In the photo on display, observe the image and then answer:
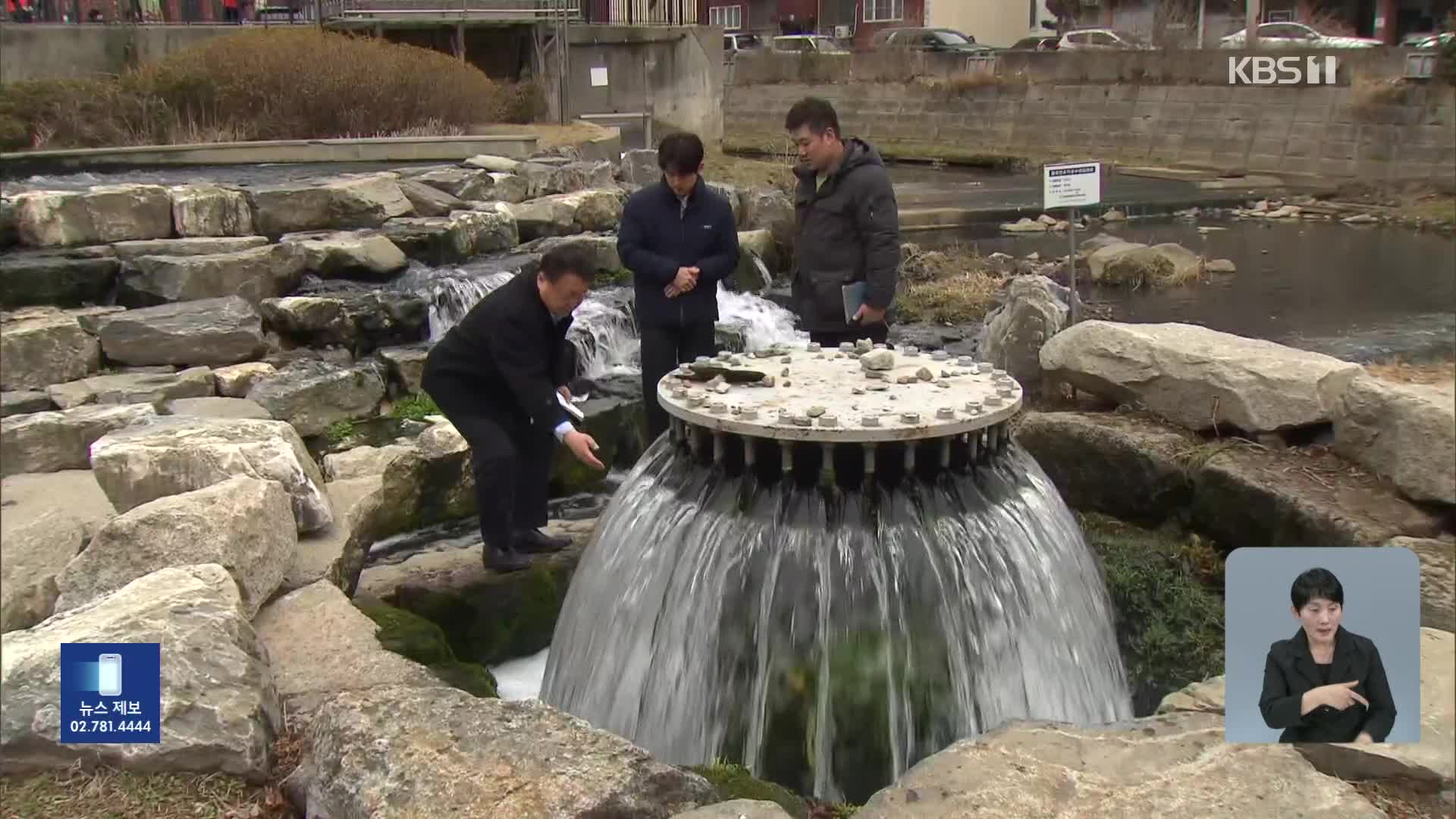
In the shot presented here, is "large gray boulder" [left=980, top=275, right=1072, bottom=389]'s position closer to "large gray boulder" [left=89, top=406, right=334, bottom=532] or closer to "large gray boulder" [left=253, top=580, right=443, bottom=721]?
"large gray boulder" [left=89, top=406, right=334, bottom=532]

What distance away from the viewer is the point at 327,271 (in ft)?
29.3

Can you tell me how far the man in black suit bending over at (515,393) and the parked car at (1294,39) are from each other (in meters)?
12.0

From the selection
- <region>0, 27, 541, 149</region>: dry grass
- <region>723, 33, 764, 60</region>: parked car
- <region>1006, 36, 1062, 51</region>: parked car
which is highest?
<region>723, 33, 764, 60</region>: parked car

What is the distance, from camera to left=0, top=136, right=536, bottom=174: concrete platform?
1205cm

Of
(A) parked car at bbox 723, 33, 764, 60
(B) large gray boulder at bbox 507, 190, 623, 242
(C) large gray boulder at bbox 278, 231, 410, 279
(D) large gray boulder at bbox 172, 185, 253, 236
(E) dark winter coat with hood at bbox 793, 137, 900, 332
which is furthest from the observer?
(A) parked car at bbox 723, 33, 764, 60

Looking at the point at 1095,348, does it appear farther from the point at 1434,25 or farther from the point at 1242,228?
the point at 1242,228

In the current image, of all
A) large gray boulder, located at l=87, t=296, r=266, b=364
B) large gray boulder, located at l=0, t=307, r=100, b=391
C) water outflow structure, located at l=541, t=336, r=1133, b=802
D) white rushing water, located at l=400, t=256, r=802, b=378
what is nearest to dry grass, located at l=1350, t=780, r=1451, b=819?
water outflow structure, located at l=541, t=336, r=1133, b=802

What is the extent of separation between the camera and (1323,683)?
1915 mm

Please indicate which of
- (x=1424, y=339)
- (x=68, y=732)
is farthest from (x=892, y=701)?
(x=1424, y=339)

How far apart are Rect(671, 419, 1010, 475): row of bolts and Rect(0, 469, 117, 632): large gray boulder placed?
1929mm

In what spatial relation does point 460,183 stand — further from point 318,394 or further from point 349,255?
point 318,394

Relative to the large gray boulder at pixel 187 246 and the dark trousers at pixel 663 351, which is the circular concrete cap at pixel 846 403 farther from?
the large gray boulder at pixel 187 246

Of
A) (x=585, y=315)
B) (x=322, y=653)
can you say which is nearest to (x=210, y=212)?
(x=585, y=315)

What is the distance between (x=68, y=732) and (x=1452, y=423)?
12.1ft
